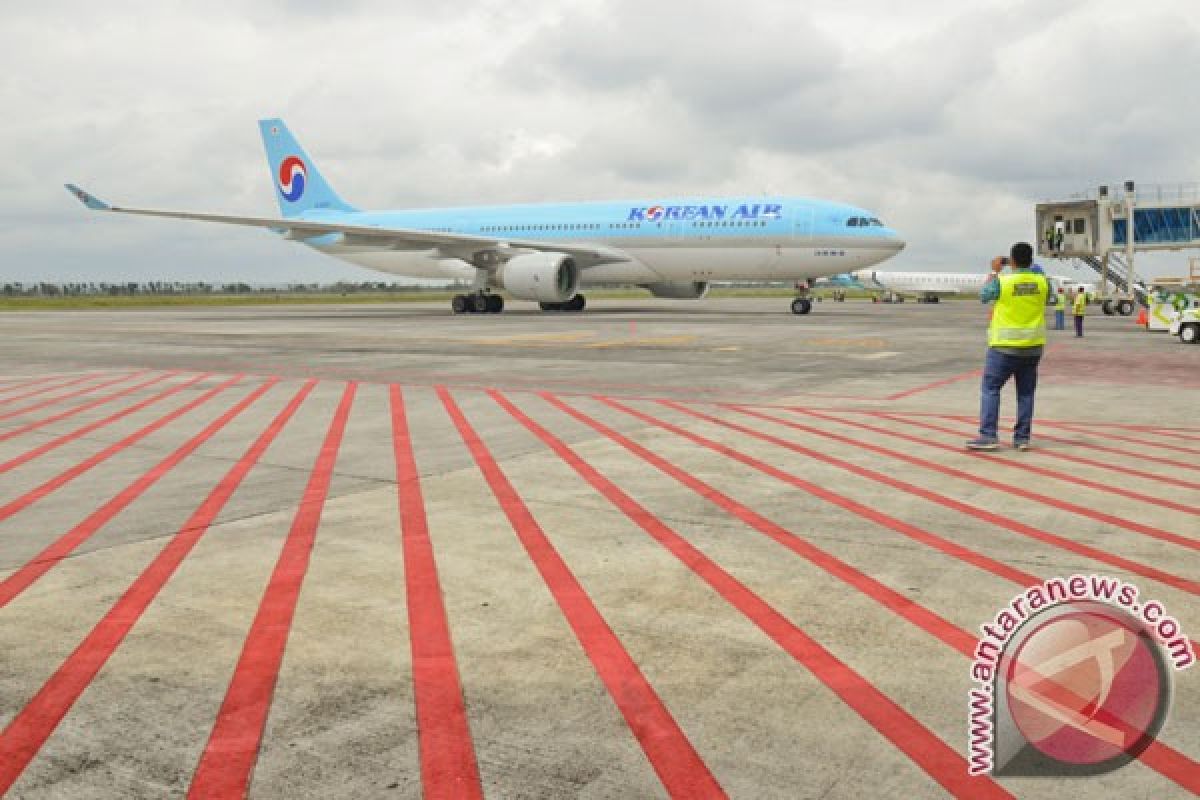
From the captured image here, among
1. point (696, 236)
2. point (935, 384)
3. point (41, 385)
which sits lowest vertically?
point (935, 384)

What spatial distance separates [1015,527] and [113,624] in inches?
180

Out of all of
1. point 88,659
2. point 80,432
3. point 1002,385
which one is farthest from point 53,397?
point 1002,385

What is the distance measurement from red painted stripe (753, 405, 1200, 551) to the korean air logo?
3488 centimetres

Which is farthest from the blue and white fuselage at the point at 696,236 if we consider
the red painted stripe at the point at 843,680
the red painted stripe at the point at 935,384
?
the red painted stripe at the point at 843,680

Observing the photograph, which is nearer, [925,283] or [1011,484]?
[1011,484]

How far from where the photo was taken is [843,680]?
10.7 feet

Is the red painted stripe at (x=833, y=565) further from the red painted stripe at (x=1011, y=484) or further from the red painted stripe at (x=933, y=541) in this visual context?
the red painted stripe at (x=1011, y=484)

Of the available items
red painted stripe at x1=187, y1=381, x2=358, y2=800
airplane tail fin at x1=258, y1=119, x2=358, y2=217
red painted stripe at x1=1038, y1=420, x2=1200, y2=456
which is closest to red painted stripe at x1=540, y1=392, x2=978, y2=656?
red painted stripe at x1=187, y1=381, x2=358, y2=800

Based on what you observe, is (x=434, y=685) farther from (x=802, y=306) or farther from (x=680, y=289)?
(x=680, y=289)

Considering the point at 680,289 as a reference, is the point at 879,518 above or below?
below

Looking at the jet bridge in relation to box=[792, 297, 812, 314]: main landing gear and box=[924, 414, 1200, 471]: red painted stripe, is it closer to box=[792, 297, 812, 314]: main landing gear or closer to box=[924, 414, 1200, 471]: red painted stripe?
box=[792, 297, 812, 314]: main landing gear

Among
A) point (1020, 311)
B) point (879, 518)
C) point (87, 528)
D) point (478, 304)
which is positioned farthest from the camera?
point (478, 304)

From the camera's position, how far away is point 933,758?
275cm

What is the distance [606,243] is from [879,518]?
28326mm
